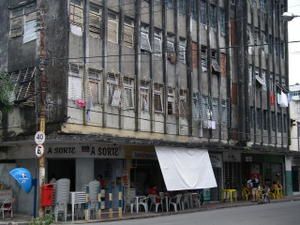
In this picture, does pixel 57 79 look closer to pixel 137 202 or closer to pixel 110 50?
pixel 110 50

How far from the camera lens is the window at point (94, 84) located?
25.6m

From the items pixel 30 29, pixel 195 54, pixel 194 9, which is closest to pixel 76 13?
pixel 30 29

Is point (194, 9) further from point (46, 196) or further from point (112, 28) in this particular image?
point (46, 196)

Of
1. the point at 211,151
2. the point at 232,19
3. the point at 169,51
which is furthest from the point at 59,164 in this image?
the point at 232,19

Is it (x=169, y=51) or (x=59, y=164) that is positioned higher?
(x=169, y=51)

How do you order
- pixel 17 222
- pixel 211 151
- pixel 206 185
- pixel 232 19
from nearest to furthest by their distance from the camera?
pixel 17 222, pixel 206 185, pixel 211 151, pixel 232 19

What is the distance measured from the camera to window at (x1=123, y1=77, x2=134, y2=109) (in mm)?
27406

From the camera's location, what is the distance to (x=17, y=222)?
21.5 meters

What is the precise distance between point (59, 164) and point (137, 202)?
4.09 m

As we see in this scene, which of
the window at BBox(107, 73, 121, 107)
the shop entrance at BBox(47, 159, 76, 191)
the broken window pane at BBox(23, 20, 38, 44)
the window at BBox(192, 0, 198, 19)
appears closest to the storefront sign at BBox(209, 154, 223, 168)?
the window at BBox(192, 0, 198, 19)

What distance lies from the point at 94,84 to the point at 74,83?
4.49ft

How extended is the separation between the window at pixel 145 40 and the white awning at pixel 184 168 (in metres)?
5.47

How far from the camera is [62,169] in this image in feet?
85.7

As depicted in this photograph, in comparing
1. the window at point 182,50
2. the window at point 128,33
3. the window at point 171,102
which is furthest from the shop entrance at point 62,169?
the window at point 182,50
